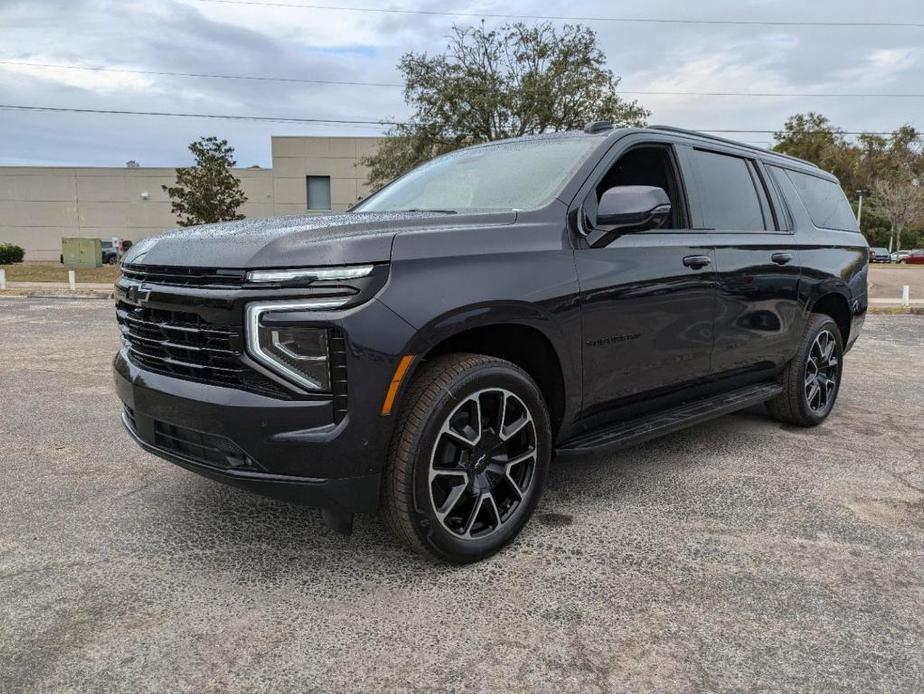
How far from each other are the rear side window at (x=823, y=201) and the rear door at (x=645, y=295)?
153 cm

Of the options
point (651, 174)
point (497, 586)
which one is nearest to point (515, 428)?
point (497, 586)

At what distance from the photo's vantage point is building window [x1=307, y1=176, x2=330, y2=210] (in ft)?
124

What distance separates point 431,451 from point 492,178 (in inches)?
65.8

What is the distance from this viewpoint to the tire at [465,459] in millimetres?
2561

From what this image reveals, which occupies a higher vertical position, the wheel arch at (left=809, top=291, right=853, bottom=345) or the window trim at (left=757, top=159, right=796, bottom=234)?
the window trim at (left=757, top=159, right=796, bottom=234)

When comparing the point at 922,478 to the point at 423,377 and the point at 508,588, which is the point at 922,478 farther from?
the point at 423,377

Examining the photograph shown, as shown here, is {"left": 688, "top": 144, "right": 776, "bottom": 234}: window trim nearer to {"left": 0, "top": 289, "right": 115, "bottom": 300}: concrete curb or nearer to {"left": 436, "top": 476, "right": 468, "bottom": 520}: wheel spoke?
{"left": 436, "top": 476, "right": 468, "bottom": 520}: wheel spoke

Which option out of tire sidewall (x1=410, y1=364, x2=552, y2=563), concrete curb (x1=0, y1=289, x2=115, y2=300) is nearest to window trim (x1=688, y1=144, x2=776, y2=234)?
tire sidewall (x1=410, y1=364, x2=552, y2=563)

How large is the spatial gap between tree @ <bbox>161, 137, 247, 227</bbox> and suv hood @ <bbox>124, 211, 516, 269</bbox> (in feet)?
83.9

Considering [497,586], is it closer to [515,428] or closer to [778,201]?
[515,428]

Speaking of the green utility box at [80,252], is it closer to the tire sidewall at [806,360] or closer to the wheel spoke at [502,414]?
the tire sidewall at [806,360]

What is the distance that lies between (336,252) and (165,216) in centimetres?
4451

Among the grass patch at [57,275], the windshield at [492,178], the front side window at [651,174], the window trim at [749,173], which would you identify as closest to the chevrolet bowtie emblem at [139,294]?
the windshield at [492,178]

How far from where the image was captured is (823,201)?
5270 millimetres
